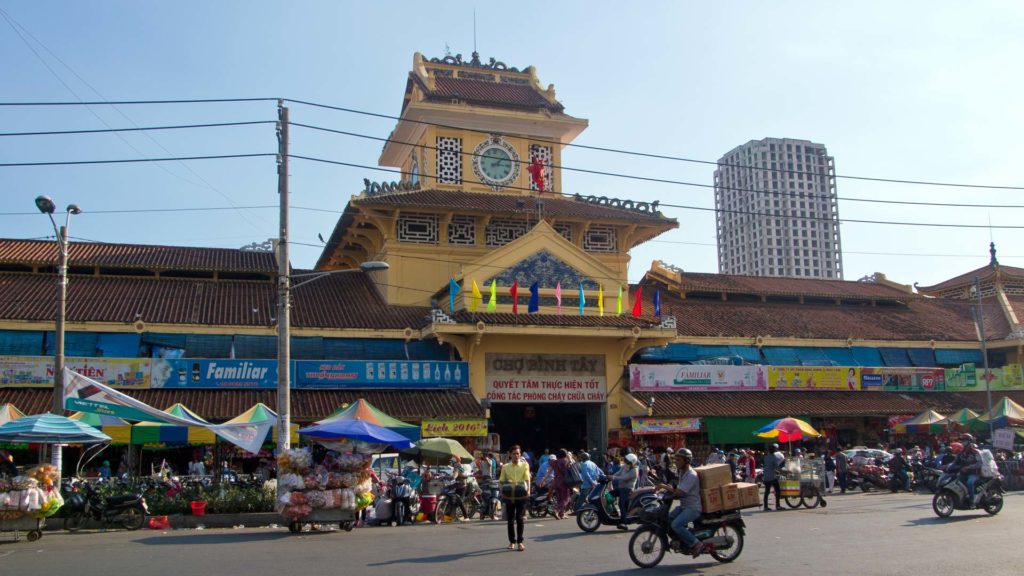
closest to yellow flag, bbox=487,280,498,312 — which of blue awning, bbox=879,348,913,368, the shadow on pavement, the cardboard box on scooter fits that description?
the shadow on pavement

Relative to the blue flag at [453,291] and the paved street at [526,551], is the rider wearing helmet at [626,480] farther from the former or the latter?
the blue flag at [453,291]

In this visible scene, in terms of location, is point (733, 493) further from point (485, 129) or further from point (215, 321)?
point (485, 129)

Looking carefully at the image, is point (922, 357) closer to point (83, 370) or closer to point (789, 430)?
point (789, 430)

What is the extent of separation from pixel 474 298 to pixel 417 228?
14.3ft

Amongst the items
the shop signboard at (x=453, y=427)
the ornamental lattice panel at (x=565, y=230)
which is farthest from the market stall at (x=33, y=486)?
the ornamental lattice panel at (x=565, y=230)

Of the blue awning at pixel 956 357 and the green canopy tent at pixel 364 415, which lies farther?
the blue awning at pixel 956 357

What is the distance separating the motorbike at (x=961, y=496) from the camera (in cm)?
1761

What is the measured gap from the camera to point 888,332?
3741 cm

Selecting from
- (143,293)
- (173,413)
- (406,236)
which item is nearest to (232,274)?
(143,293)

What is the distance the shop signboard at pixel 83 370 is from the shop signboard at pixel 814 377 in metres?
20.8

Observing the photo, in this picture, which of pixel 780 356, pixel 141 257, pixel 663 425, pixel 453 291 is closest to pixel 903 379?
pixel 780 356

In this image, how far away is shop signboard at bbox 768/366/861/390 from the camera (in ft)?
108

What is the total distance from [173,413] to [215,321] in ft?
19.2

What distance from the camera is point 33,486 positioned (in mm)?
15984
